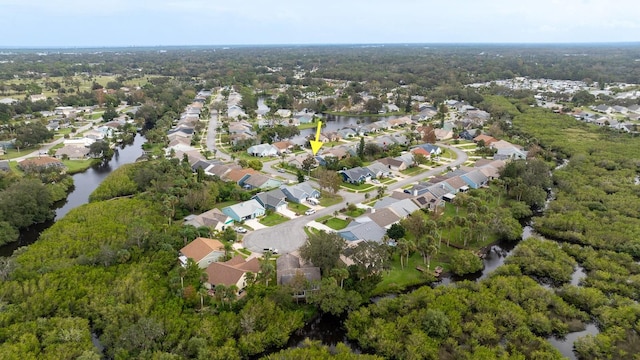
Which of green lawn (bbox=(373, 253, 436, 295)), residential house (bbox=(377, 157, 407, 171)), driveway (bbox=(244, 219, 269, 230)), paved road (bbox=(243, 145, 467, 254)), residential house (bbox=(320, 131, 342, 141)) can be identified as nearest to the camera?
green lawn (bbox=(373, 253, 436, 295))

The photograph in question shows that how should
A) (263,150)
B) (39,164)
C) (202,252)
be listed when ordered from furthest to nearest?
(263,150) < (39,164) < (202,252)

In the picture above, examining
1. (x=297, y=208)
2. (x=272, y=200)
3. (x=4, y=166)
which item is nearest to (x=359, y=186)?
(x=297, y=208)

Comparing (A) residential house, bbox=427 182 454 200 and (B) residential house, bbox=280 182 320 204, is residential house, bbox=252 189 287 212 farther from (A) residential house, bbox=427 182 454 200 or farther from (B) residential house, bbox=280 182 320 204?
(A) residential house, bbox=427 182 454 200

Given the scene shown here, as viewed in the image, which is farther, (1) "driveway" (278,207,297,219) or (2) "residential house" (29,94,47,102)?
(2) "residential house" (29,94,47,102)

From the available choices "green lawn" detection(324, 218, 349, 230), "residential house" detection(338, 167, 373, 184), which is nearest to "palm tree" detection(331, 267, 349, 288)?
"green lawn" detection(324, 218, 349, 230)

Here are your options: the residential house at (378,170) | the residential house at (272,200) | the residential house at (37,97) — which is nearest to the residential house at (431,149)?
the residential house at (378,170)

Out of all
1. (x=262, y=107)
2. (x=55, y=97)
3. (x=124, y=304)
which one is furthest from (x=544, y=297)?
(x=55, y=97)

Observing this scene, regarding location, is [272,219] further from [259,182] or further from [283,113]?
[283,113]
